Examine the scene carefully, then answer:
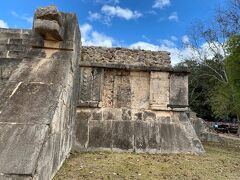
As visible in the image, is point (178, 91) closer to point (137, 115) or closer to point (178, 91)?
point (178, 91)

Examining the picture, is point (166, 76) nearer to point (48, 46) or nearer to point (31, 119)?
point (48, 46)

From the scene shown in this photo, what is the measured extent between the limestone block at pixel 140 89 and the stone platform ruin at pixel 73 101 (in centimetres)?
2

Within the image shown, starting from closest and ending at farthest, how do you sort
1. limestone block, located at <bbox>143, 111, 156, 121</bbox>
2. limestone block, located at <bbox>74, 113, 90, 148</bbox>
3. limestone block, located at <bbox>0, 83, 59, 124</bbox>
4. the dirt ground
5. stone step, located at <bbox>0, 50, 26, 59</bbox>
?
limestone block, located at <bbox>0, 83, 59, 124</bbox> → the dirt ground → stone step, located at <bbox>0, 50, 26, 59</bbox> → limestone block, located at <bbox>74, 113, 90, 148</bbox> → limestone block, located at <bbox>143, 111, 156, 121</bbox>

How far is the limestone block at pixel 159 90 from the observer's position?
16.4ft

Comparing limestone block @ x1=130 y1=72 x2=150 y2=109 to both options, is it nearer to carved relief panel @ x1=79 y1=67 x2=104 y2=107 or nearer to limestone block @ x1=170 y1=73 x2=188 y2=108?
limestone block @ x1=170 y1=73 x2=188 y2=108

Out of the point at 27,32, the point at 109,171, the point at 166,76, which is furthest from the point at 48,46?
the point at 166,76

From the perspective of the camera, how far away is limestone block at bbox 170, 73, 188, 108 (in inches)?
198

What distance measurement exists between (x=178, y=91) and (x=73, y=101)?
2.17 m

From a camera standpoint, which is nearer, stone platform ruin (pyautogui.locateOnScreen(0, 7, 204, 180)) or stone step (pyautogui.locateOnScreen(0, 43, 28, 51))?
stone platform ruin (pyautogui.locateOnScreen(0, 7, 204, 180))

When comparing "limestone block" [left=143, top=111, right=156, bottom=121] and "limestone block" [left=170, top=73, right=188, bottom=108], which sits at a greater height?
"limestone block" [left=170, top=73, right=188, bottom=108]

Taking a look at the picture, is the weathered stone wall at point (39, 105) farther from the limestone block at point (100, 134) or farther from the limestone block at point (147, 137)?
the limestone block at point (147, 137)

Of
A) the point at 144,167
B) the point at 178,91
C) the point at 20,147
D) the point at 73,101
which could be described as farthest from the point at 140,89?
the point at 20,147

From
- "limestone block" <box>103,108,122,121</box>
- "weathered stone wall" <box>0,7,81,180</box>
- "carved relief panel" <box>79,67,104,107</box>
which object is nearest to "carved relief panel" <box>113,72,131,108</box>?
"limestone block" <box>103,108,122,121</box>

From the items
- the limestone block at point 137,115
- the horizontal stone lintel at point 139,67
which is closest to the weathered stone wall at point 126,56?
the horizontal stone lintel at point 139,67
